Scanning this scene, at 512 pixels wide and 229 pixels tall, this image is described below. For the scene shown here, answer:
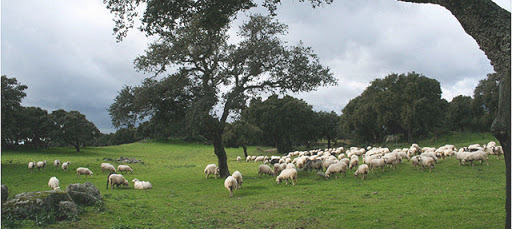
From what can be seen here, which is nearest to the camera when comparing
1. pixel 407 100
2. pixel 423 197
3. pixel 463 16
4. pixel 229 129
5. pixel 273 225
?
pixel 463 16

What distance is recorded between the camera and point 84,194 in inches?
430

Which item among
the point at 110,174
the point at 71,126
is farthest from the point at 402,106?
the point at 71,126

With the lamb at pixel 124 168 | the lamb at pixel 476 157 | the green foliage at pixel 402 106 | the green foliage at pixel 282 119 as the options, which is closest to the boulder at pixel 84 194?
the lamb at pixel 124 168

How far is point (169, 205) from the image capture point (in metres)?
13.0

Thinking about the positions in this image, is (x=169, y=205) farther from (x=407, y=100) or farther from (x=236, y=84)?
(x=407, y=100)

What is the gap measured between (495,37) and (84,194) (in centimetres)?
1243

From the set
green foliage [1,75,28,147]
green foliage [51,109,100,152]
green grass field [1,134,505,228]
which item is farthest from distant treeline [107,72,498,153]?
green grass field [1,134,505,228]

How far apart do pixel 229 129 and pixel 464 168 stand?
103ft

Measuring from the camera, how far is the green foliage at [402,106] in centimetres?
4775

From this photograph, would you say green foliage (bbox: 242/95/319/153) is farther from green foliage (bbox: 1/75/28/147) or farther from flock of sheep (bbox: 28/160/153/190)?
green foliage (bbox: 1/75/28/147)

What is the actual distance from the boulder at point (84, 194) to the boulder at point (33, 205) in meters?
1.19

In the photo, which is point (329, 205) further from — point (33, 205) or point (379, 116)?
point (379, 116)

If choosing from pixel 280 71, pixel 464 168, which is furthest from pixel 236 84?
pixel 464 168

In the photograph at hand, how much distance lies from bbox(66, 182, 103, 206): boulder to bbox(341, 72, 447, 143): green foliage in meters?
45.9
